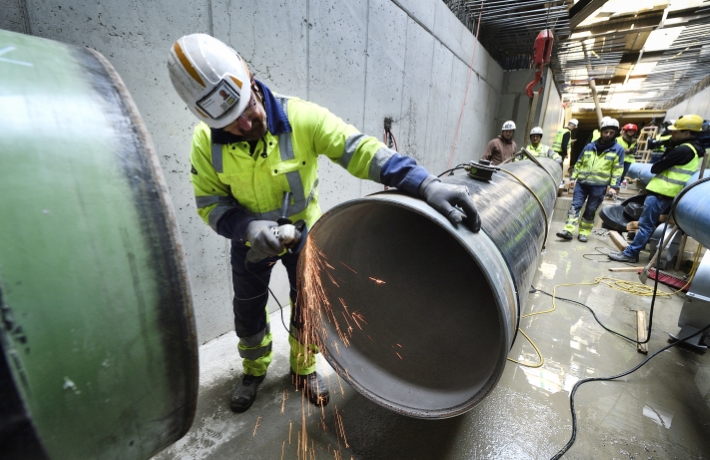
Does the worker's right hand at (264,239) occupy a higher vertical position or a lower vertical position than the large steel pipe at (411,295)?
higher

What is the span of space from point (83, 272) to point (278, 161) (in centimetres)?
84

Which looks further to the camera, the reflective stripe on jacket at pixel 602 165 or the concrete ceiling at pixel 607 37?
the concrete ceiling at pixel 607 37

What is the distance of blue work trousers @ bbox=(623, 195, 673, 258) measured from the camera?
3.61 m

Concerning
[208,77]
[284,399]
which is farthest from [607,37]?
[284,399]

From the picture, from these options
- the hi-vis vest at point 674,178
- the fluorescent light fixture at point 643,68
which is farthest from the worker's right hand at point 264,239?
the fluorescent light fixture at point 643,68

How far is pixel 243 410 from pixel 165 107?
5.30 ft

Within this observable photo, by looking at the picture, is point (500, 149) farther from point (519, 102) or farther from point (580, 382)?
point (580, 382)

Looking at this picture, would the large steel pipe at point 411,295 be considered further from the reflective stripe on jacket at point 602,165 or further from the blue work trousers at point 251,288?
the reflective stripe on jacket at point 602,165

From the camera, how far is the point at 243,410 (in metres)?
1.62

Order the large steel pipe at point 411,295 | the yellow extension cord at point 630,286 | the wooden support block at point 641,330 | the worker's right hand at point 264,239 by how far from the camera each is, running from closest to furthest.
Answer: the worker's right hand at point 264,239 < the large steel pipe at point 411,295 < the wooden support block at point 641,330 < the yellow extension cord at point 630,286

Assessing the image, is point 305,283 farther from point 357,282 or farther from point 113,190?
point 113,190

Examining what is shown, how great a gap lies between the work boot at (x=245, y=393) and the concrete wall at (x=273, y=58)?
55 cm

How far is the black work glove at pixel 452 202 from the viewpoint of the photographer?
1068mm

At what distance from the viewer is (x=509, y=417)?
1.65 meters
